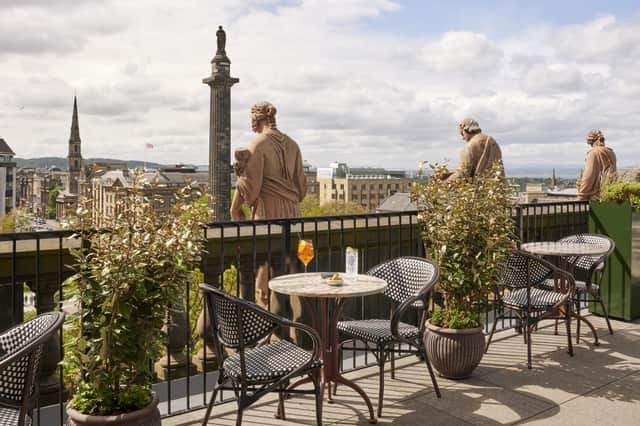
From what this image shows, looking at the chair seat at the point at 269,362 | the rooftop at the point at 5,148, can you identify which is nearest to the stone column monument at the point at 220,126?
the chair seat at the point at 269,362

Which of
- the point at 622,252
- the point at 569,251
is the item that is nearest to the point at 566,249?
the point at 569,251

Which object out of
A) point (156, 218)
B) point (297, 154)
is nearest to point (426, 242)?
point (297, 154)

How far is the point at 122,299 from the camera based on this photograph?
3.03 metres

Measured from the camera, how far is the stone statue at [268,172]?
7105mm

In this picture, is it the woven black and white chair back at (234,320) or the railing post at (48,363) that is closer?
the woven black and white chair back at (234,320)

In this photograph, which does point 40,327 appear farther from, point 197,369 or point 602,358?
point 602,358

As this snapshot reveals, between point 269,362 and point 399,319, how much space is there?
1.09 metres

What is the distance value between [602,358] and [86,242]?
4.61 meters

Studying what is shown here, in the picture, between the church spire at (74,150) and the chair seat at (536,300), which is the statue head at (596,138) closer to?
the chair seat at (536,300)

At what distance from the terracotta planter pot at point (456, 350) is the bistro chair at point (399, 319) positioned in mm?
273

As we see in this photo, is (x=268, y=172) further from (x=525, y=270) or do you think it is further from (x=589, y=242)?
(x=589, y=242)

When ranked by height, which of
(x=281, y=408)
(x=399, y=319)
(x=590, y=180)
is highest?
(x=590, y=180)

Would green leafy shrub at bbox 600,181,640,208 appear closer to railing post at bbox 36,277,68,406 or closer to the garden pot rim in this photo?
the garden pot rim

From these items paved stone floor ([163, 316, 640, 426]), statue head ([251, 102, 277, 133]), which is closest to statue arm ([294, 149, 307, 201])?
statue head ([251, 102, 277, 133])
